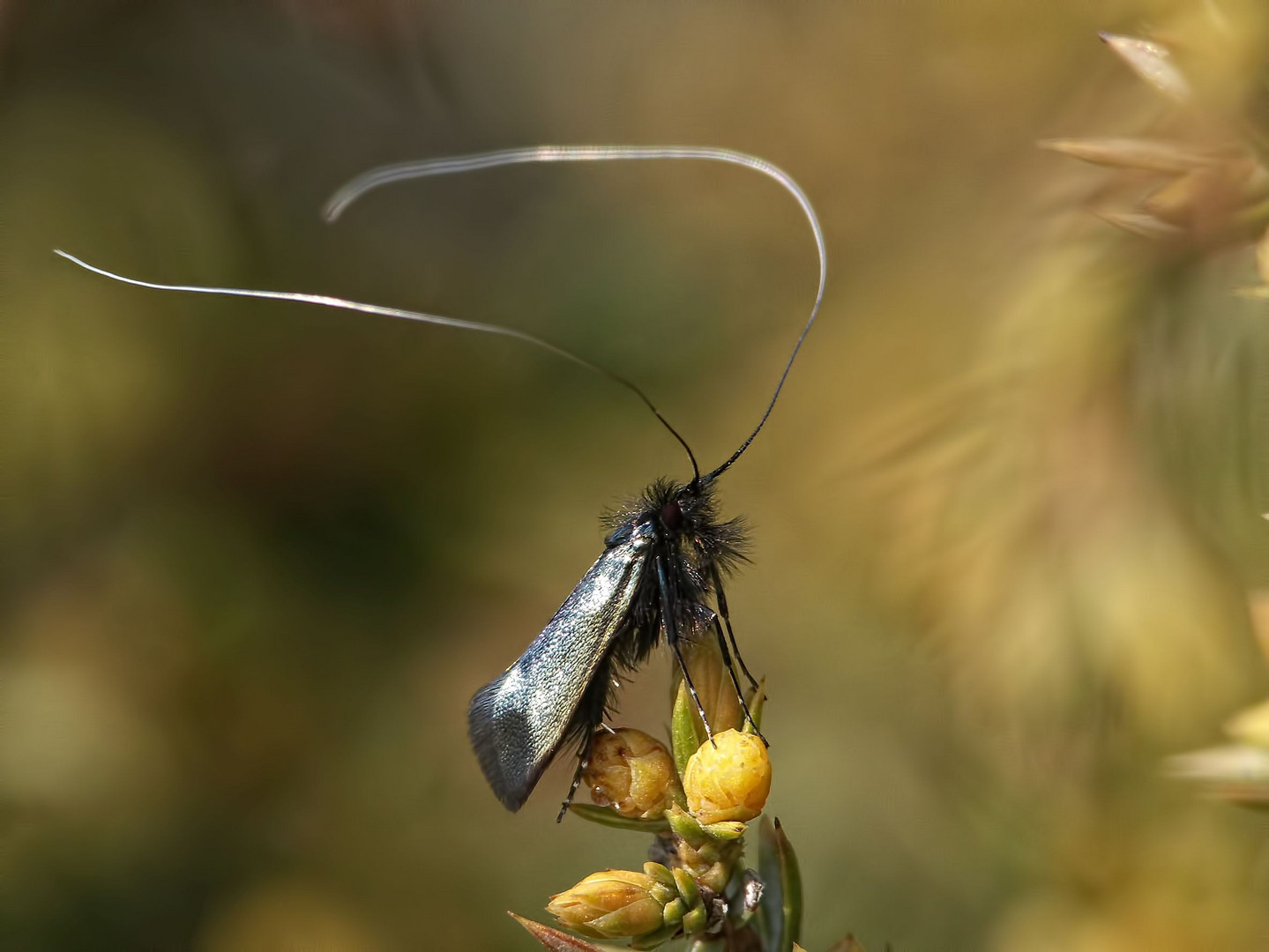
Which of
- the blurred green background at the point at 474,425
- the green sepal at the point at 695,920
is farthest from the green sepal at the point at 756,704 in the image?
the blurred green background at the point at 474,425

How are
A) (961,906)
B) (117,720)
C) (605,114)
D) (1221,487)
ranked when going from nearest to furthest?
(1221,487), (961,906), (117,720), (605,114)

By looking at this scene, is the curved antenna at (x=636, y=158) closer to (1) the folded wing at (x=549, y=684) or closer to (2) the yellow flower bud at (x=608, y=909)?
(1) the folded wing at (x=549, y=684)

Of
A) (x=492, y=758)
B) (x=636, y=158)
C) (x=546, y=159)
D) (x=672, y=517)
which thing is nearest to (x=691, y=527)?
(x=672, y=517)

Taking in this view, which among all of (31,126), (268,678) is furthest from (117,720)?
(31,126)

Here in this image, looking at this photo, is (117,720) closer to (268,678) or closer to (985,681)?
(268,678)

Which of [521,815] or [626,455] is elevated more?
[626,455]

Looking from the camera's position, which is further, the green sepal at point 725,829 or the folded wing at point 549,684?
the folded wing at point 549,684
